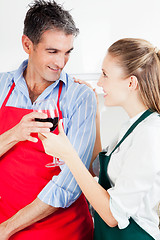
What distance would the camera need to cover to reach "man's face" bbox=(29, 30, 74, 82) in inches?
53.4

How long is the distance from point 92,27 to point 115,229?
4.54 feet

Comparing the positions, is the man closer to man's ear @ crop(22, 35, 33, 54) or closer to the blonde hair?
man's ear @ crop(22, 35, 33, 54)

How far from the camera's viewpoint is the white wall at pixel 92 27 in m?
2.04

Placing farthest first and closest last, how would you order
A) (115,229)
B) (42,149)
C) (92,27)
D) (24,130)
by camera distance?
(92,27), (42,149), (24,130), (115,229)

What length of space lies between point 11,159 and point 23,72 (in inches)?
17.8

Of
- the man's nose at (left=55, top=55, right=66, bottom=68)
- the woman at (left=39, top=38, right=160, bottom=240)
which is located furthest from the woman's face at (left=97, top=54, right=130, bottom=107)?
the man's nose at (left=55, top=55, right=66, bottom=68)

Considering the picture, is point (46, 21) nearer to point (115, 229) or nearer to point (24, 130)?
point (24, 130)

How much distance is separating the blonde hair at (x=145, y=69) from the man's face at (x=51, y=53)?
0.31 m

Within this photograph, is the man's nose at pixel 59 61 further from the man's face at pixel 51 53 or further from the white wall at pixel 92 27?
the white wall at pixel 92 27

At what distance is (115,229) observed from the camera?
112cm

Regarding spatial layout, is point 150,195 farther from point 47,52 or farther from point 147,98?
point 47,52

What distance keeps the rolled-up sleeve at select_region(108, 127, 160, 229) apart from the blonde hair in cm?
16

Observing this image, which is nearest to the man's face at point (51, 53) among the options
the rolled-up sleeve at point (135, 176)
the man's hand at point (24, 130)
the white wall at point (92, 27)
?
the man's hand at point (24, 130)

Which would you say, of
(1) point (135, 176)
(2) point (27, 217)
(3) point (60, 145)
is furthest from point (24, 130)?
(1) point (135, 176)
